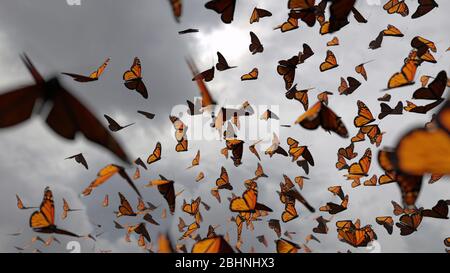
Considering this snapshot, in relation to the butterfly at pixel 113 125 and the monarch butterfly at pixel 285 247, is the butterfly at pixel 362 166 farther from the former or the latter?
the butterfly at pixel 113 125

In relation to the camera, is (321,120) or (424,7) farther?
(424,7)

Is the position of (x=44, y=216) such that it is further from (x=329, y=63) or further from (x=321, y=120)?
(x=329, y=63)

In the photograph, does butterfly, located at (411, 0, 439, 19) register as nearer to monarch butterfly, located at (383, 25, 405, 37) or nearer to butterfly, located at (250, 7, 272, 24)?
monarch butterfly, located at (383, 25, 405, 37)

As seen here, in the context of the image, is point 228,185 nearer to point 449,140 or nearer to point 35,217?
point 35,217

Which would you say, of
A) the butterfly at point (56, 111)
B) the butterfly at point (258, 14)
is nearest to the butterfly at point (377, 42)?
the butterfly at point (258, 14)

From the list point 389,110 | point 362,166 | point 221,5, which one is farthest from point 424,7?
point 221,5
